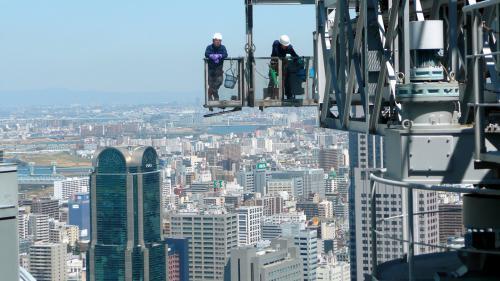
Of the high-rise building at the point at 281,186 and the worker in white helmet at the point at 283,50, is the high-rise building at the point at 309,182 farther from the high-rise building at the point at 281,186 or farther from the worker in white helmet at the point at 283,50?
the worker in white helmet at the point at 283,50

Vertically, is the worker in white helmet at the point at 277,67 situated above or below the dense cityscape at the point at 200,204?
above

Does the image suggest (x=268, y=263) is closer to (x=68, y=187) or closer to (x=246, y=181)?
(x=246, y=181)

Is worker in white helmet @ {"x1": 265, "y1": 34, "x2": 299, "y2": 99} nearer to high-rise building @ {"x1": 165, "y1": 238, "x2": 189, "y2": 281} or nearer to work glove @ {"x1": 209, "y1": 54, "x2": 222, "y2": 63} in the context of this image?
work glove @ {"x1": 209, "y1": 54, "x2": 222, "y2": 63}

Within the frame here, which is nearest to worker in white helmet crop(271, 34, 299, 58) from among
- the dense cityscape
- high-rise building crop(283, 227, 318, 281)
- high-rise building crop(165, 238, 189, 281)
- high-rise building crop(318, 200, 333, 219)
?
the dense cityscape

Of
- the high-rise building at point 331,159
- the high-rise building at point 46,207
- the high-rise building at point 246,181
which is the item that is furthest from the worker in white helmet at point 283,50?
the high-rise building at point 331,159

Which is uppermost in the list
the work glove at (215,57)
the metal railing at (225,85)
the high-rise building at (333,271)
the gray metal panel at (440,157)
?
the work glove at (215,57)

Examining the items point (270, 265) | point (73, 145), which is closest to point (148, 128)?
point (73, 145)

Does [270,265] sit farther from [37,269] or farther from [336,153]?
[336,153]
